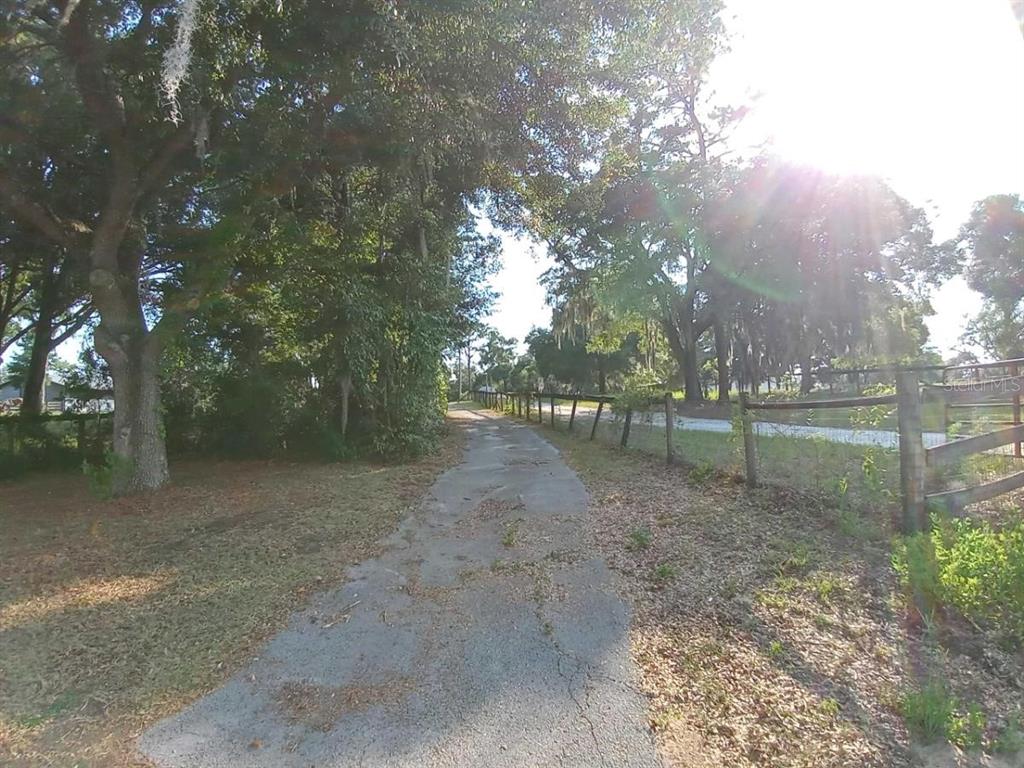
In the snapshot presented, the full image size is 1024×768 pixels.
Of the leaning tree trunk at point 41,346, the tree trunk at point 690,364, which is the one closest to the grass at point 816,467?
the leaning tree trunk at point 41,346

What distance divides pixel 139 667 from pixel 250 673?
66 cm

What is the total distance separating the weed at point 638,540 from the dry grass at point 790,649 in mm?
29

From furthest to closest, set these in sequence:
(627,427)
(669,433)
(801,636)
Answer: (627,427) < (669,433) < (801,636)

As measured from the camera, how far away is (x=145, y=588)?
437 centimetres

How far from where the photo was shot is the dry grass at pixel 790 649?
2338 mm

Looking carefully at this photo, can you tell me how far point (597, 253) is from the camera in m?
22.6

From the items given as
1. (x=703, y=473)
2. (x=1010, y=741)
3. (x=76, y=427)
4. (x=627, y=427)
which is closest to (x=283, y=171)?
(x=703, y=473)

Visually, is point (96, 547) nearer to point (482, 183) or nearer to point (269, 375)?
point (269, 375)

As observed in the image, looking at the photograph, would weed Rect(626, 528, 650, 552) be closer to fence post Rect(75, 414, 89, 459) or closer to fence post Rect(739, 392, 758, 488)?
fence post Rect(739, 392, 758, 488)

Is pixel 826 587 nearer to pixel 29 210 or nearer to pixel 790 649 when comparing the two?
pixel 790 649

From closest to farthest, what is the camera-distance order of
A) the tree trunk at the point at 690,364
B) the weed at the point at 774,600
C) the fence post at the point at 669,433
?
the weed at the point at 774,600 < the fence post at the point at 669,433 < the tree trunk at the point at 690,364

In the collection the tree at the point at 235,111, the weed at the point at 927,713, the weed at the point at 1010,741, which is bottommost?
the weed at the point at 1010,741

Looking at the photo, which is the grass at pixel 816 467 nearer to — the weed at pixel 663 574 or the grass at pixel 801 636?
the grass at pixel 801 636

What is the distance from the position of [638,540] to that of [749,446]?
80.1 inches
